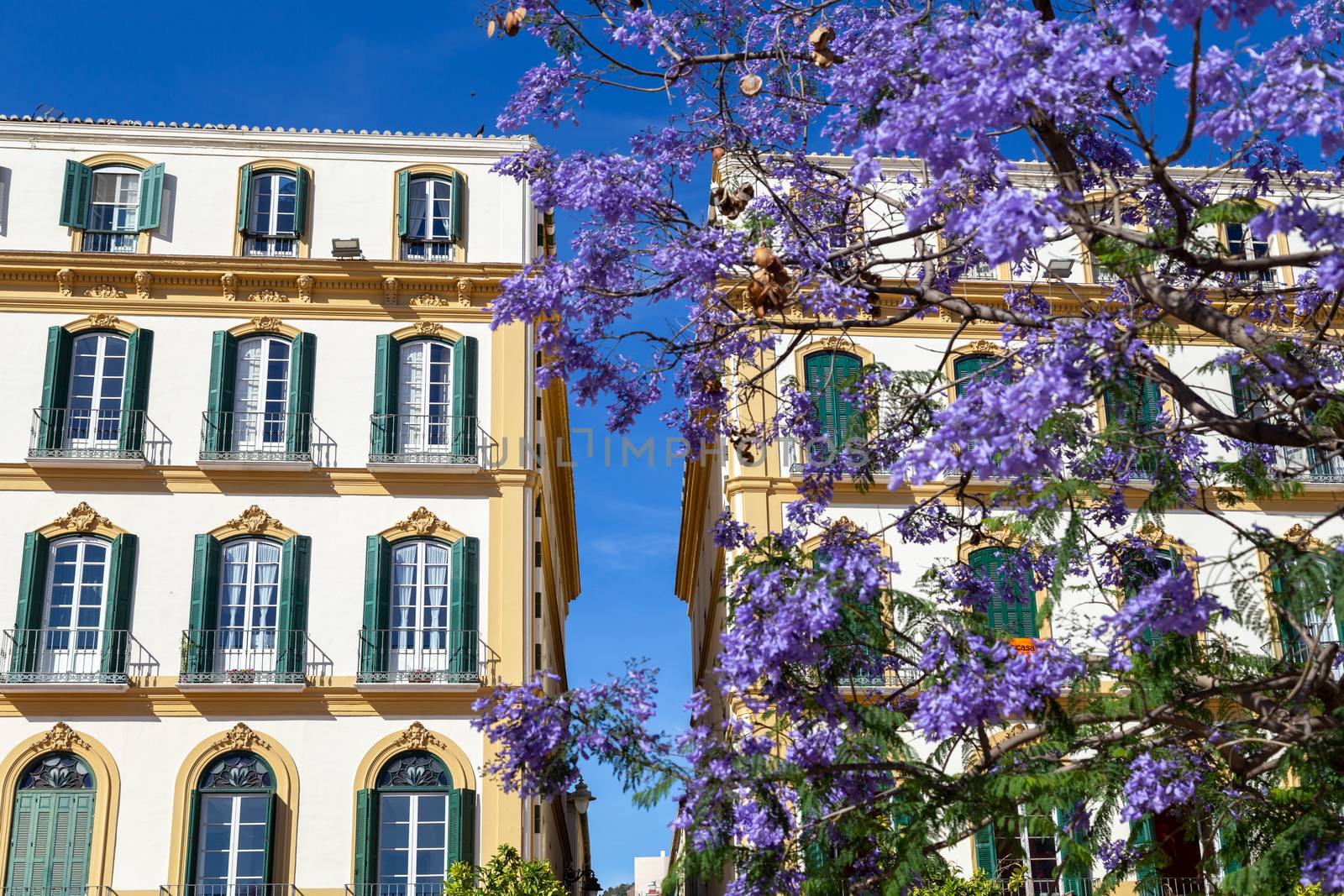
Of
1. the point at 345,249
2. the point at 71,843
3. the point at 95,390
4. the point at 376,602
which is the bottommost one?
the point at 71,843

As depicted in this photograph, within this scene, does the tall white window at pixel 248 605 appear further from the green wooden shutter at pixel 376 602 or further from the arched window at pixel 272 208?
the arched window at pixel 272 208

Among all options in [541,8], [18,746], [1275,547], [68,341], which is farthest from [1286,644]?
[68,341]

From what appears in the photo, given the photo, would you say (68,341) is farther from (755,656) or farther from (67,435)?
(755,656)

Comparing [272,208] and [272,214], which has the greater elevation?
[272,208]

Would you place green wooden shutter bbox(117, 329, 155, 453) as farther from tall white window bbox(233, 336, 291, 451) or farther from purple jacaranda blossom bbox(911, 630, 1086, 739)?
purple jacaranda blossom bbox(911, 630, 1086, 739)

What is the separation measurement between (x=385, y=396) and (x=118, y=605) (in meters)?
5.28

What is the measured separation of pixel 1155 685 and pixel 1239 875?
1506 mm

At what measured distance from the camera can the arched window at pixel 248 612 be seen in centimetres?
2442

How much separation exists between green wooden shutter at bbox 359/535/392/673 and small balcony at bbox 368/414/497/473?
4.33 ft

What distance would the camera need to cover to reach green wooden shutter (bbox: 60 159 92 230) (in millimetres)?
26906

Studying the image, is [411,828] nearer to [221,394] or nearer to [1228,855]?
[221,394]

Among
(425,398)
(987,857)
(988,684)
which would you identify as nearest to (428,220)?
(425,398)

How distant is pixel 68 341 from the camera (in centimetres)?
2630

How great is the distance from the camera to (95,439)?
25.8 metres
